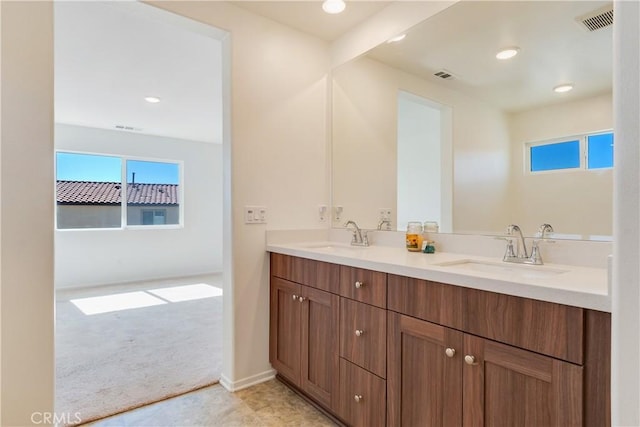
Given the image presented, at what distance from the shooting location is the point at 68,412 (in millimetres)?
1844

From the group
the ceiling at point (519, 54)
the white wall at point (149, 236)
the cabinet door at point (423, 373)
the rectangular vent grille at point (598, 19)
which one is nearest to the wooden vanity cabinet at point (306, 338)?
the cabinet door at point (423, 373)

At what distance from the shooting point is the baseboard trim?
2096mm

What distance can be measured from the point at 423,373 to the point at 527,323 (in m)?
0.47

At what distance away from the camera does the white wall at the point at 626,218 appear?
68cm

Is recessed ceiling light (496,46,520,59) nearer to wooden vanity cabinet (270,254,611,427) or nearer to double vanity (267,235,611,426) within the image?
double vanity (267,235,611,426)

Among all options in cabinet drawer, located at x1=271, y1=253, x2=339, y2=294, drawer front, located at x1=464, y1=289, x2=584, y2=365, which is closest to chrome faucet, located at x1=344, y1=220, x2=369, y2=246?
cabinet drawer, located at x1=271, y1=253, x2=339, y2=294

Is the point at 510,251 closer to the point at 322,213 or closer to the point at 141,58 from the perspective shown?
the point at 322,213

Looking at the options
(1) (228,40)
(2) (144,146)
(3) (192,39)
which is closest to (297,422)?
(1) (228,40)

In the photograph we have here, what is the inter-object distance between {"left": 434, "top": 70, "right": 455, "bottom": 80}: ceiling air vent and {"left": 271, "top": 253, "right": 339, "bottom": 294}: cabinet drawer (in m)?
1.29

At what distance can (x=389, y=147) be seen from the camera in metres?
2.39

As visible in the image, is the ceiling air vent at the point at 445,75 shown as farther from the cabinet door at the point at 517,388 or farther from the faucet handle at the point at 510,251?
the cabinet door at the point at 517,388

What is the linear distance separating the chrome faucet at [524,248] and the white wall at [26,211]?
2007 millimetres

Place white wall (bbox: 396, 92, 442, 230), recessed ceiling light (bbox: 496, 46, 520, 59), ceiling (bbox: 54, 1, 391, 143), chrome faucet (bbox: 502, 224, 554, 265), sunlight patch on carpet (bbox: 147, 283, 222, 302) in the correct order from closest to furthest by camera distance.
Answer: chrome faucet (bbox: 502, 224, 554, 265) → recessed ceiling light (bbox: 496, 46, 520, 59) → white wall (bbox: 396, 92, 442, 230) → ceiling (bbox: 54, 1, 391, 143) → sunlight patch on carpet (bbox: 147, 283, 222, 302)

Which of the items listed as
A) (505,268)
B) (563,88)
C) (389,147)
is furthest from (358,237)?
(563,88)
